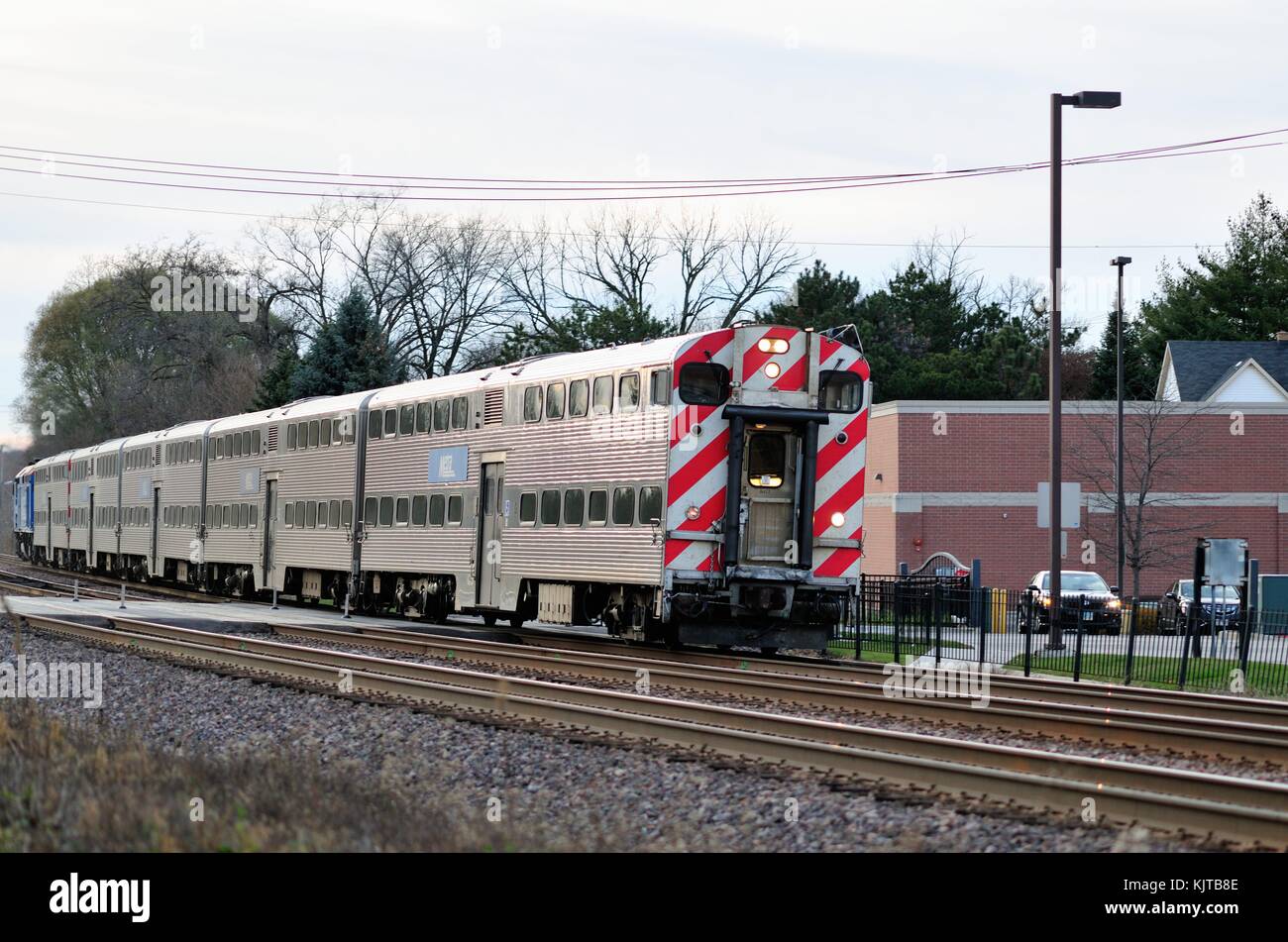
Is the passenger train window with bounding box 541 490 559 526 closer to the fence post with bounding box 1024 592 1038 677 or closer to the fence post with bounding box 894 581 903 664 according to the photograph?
the fence post with bounding box 894 581 903 664

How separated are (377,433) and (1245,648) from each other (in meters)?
16.0

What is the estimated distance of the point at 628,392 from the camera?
2130cm

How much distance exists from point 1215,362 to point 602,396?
51270 millimetres

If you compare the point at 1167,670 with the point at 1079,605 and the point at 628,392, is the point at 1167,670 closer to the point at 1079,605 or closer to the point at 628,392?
the point at 1079,605

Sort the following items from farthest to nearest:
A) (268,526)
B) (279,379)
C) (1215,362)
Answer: (1215,362) → (279,379) → (268,526)

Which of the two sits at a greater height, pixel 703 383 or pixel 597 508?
pixel 703 383

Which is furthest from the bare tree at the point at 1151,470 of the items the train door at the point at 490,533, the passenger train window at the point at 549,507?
the passenger train window at the point at 549,507

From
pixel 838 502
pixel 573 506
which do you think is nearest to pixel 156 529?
pixel 573 506

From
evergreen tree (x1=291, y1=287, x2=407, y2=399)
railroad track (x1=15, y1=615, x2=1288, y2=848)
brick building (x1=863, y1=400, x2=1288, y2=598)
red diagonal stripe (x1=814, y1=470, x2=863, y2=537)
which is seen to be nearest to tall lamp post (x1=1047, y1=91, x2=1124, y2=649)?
red diagonal stripe (x1=814, y1=470, x2=863, y2=537)

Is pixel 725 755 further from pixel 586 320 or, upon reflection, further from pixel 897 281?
pixel 897 281

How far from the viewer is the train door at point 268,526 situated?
35094 millimetres

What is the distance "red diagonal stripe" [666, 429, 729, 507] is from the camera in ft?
65.7

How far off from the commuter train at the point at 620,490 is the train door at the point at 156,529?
13307 millimetres

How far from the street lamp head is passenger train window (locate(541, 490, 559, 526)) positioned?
10701 millimetres
